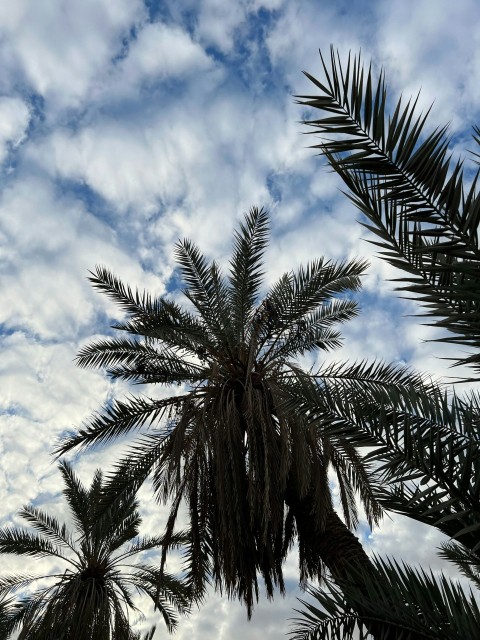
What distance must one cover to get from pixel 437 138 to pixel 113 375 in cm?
961

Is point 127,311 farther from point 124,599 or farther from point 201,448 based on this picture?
point 124,599

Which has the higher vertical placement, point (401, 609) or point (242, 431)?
point (242, 431)

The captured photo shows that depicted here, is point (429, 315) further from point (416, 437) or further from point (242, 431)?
point (242, 431)

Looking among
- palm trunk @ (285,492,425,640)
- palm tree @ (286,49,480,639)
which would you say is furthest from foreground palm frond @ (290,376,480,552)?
palm trunk @ (285,492,425,640)

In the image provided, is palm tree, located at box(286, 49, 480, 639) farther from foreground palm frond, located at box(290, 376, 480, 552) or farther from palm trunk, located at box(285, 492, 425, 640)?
palm trunk, located at box(285, 492, 425, 640)

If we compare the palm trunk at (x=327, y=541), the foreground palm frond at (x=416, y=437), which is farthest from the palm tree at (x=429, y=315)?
the palm trunk at (x=327, y=541)

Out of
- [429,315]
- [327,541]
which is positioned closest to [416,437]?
[429,315]

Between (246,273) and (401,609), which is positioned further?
(246,273)

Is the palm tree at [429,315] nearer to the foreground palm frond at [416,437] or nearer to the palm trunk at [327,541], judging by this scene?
the foreground palm frond at [416,437]

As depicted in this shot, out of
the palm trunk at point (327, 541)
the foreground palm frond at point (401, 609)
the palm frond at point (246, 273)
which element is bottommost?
the foreground palm frond at point (401, 609)

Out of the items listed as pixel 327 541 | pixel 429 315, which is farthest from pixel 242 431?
pixel 429 315

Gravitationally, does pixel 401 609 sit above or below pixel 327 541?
below

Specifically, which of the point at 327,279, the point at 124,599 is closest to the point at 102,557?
the point at 124,599

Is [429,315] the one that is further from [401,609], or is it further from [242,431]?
[242,431]
